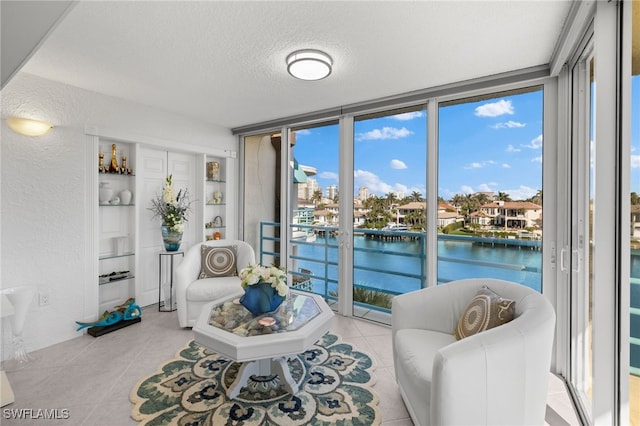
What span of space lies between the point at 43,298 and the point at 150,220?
128cm

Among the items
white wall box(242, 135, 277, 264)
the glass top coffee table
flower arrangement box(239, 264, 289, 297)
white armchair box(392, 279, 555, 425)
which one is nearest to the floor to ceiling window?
white armchair box(392, 279, 555, 425)

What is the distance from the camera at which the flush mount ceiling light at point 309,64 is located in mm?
2256

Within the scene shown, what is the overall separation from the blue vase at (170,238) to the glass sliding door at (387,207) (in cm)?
210

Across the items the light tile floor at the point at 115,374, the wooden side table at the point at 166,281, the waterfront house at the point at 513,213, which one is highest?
the waterfront house at the point at 513,213

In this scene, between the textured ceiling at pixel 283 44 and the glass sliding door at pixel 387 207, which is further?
the glass sliding door at pixel 387 207

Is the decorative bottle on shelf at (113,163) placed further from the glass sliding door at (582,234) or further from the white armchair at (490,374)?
the glass sliding door at (582,234)

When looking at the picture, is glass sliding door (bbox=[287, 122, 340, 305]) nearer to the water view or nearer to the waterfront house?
the water view

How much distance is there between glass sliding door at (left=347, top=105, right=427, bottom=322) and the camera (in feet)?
10.5

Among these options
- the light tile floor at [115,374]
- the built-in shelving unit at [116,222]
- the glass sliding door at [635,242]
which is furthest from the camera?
the built-in shelving unit at [116,222]

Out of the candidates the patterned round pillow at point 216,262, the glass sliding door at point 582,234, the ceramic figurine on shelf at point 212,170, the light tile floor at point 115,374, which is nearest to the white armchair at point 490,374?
the light tile floor at point 115,374

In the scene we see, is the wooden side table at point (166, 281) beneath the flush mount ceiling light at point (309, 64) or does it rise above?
beneath

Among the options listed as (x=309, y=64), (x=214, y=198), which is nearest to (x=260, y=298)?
(x=309, y=64)

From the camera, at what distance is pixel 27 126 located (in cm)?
257

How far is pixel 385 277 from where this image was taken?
3.59 metres
